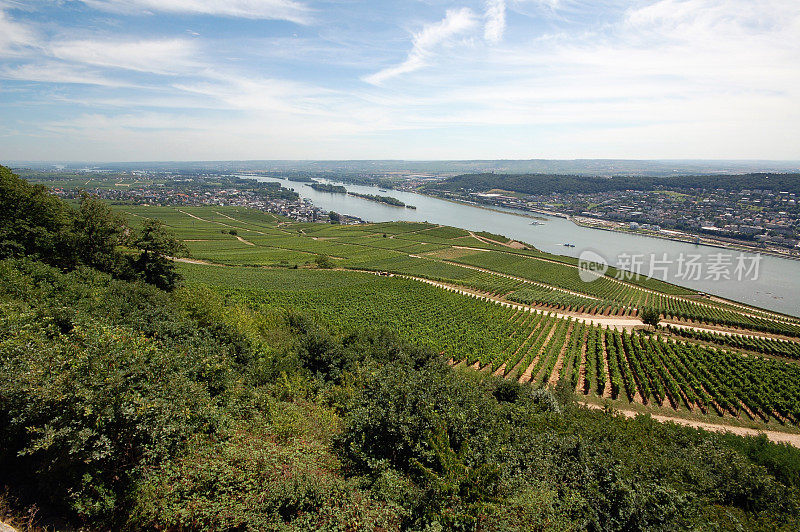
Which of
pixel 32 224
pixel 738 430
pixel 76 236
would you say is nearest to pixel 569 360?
pixel 738 430

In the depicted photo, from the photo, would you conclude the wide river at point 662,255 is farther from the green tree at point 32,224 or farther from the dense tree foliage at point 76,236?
the green tree at point 32,224

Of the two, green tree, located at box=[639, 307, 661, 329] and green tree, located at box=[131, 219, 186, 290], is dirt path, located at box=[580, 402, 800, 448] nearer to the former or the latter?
green tree, located at box=[639, 307, 661, 329]

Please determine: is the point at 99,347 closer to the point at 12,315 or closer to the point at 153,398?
the point at 153,398

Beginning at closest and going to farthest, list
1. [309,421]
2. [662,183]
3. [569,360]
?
[309,421] → [569,360] → [662,183]

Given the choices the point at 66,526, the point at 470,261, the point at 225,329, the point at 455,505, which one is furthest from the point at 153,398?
the point at 470,261

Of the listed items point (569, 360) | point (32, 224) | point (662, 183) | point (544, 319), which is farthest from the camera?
point (662, 183)

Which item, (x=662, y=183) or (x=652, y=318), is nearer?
(x=652, y=318)

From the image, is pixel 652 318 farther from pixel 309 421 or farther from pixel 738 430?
pixel 309 421
